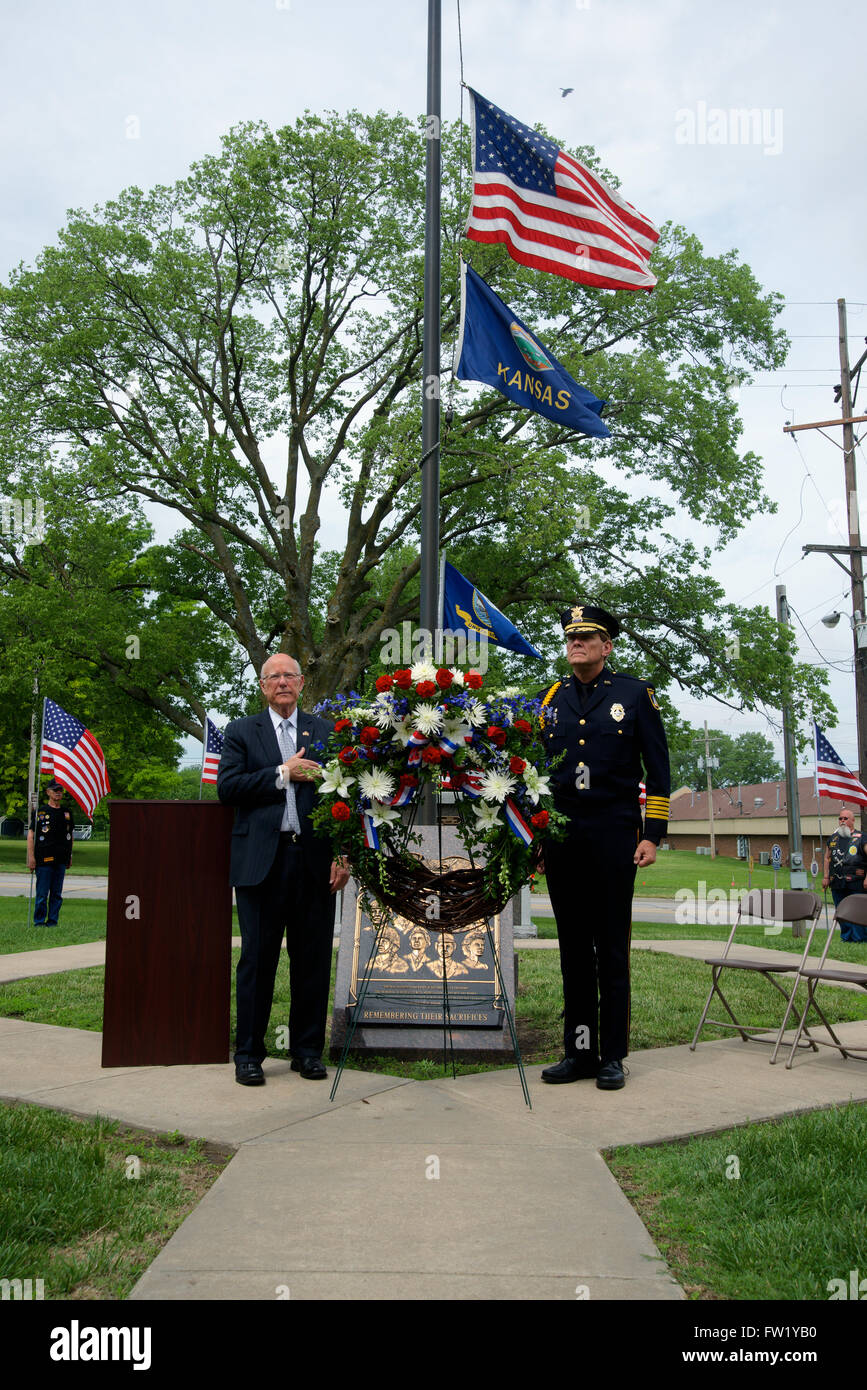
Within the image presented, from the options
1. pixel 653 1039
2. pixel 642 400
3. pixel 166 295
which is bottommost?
pixel 653 1039

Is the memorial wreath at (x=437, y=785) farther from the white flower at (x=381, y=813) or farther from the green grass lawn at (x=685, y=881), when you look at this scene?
the green grass lawn at (x=685, y=881)

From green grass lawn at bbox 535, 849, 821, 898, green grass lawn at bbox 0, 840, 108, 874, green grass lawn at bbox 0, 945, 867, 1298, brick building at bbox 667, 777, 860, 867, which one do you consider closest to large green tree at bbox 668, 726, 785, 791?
brick building at bbox 667, 777, 860, 867

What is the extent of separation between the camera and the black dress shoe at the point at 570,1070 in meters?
5.36

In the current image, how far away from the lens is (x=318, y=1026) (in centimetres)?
550

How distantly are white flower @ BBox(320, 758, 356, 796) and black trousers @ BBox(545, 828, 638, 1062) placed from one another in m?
1.13

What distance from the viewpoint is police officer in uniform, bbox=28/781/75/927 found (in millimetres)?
14617

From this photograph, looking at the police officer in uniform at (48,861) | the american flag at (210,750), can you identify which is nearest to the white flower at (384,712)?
the police officer in uniform at (48,861)

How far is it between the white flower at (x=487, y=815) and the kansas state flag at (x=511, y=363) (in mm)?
4559

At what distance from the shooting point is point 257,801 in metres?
5.43

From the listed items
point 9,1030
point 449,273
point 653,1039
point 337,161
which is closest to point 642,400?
point 449,273

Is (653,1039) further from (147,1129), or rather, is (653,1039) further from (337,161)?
(337,161)

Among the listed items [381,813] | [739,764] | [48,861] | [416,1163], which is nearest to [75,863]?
[48,861]
